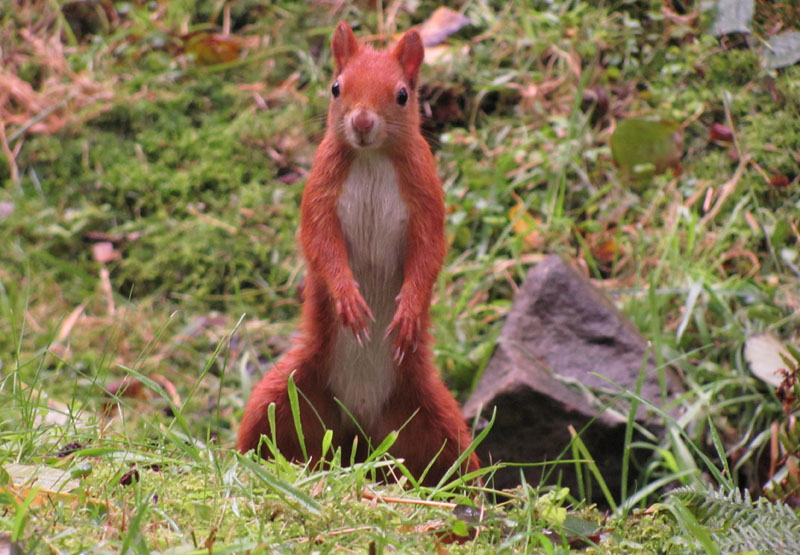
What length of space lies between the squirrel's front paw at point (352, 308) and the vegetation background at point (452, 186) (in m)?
0.73

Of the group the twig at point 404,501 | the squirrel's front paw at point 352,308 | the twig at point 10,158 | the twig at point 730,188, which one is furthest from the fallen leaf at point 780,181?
the twig at point 10,158

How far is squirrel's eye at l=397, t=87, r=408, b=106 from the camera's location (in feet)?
8.75

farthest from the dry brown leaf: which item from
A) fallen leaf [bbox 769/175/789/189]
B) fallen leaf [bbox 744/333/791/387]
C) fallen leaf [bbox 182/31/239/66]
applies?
fallen leaf [bbox 744/333/791/387]

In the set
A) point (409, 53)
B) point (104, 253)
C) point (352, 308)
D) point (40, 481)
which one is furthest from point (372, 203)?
point (104, 253)

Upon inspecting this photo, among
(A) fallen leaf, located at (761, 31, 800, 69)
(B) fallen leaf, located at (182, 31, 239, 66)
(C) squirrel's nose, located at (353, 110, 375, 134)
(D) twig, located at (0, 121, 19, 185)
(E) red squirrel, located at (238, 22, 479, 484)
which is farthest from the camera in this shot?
(B) fallen leaf, located at (182, 31, 239, 66)

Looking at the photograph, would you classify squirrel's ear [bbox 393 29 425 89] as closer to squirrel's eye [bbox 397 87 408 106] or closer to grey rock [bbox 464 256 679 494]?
squirrel's eye [bbox 397 87 408 106]

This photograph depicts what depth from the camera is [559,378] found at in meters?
3.93

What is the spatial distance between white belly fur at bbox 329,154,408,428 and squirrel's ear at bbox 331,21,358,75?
33cm

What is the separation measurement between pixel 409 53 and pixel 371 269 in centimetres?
67

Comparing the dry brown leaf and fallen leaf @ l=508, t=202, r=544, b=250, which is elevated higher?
the dry brown leaf

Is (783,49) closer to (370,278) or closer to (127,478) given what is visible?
(370,278)

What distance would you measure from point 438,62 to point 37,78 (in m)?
2.82

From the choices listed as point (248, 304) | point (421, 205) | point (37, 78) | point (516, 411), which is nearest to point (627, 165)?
point (516, 411)

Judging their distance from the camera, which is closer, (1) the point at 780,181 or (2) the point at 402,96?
(2) the point at 402,96
